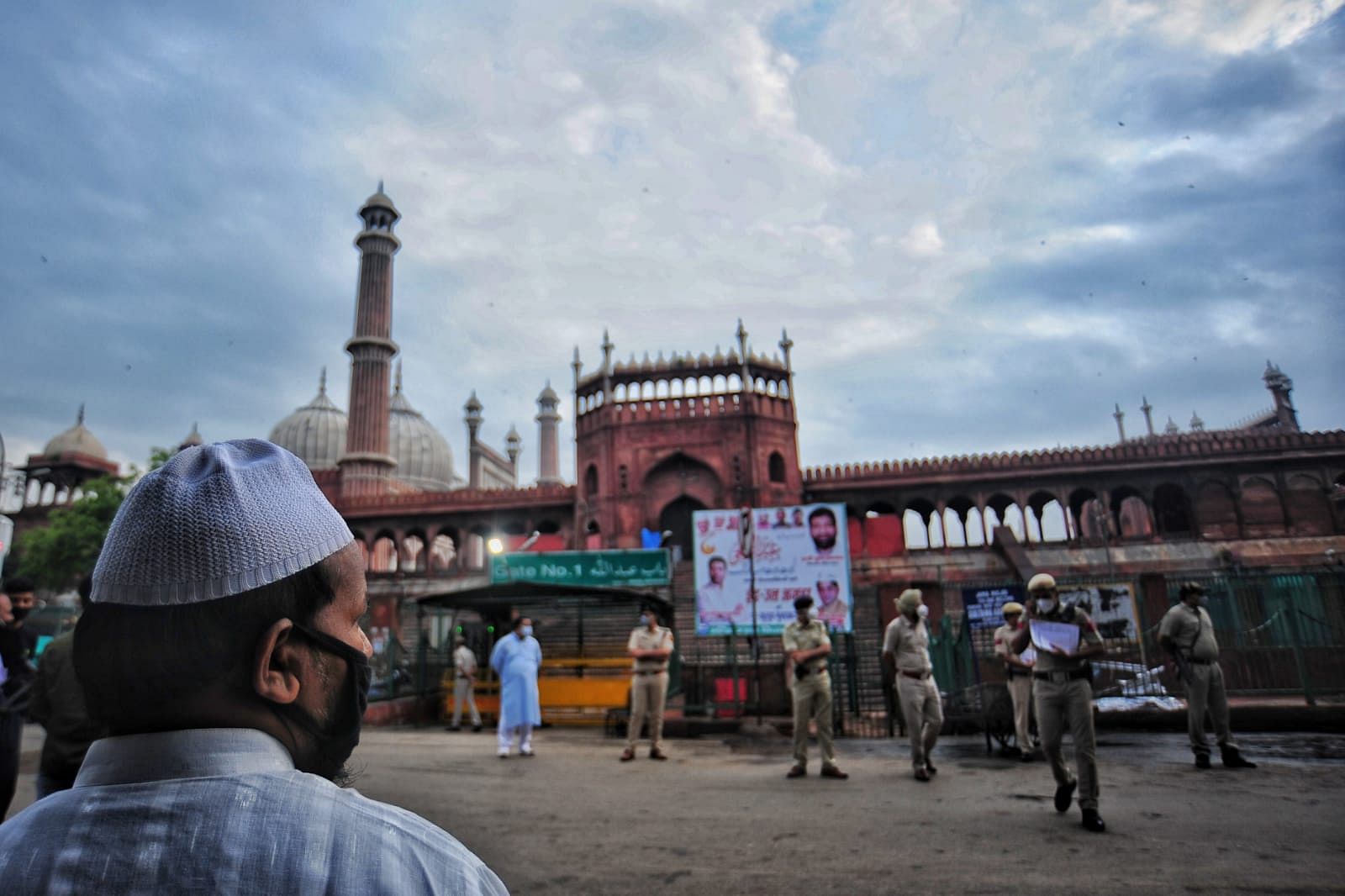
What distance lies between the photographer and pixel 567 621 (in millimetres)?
20609

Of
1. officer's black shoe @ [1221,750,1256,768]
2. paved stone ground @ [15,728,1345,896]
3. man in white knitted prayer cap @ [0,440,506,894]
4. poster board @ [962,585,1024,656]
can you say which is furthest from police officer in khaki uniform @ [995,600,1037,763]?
man in white knitted prayer cap @ [0,440,506,894]

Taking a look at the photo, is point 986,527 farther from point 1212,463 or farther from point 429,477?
point 429,477

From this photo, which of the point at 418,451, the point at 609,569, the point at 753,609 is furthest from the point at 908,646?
the point at 418,451

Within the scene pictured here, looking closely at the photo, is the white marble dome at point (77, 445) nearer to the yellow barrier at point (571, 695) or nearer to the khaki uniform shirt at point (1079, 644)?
the yellow barrier at point (571, 695)

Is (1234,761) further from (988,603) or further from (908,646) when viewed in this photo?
(988,603)

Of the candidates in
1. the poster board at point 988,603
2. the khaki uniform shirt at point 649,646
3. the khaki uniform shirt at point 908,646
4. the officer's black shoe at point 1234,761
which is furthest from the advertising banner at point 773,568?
the officer's black shoe at point 1234,761

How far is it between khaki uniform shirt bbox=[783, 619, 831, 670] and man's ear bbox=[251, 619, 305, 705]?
6.85m

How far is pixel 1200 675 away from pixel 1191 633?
36 centimetres

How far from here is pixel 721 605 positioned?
1485 centimetres

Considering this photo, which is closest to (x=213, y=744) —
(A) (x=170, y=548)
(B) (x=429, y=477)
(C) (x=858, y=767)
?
(A) (x=170, y=548)

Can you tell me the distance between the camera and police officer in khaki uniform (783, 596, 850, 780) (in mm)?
7246

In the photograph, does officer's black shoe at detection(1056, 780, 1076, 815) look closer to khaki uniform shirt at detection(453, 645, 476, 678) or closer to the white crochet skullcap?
the white crochet skullcap

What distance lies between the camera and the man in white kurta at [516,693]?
30.5 feet

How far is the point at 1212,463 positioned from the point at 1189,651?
24.1 metres
